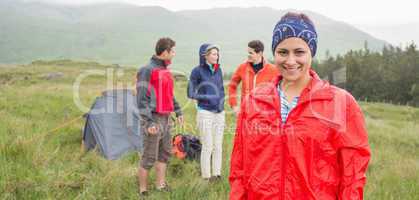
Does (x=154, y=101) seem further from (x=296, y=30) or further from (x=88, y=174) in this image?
(x=296, y=30)

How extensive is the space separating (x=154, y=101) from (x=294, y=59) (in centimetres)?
292

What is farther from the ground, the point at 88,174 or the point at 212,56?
the point at 212,56

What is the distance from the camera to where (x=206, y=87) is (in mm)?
5652

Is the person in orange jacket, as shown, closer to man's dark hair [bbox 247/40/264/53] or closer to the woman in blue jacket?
man's dark hair [bbox 247/40/264/53]

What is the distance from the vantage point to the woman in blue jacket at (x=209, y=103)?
561 centimetres

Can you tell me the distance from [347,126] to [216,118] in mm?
3611

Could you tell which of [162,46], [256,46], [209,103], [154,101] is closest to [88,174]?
[154,101]

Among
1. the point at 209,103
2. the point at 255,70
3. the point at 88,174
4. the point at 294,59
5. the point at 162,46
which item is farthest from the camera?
the point at 255,70

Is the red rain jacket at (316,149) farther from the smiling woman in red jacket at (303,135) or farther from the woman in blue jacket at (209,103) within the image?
the woman in blue jacket at (209,103)

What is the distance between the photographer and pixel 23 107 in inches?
449

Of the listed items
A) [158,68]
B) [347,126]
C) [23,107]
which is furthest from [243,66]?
[23,107]

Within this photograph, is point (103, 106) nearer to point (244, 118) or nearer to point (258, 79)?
point (258, 79)

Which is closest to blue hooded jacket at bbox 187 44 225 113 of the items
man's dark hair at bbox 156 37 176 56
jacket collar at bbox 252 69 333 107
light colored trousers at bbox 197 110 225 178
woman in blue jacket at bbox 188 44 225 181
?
woman in blue jacket at bbox 188 44 225 181

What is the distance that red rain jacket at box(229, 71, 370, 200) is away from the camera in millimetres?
2145
